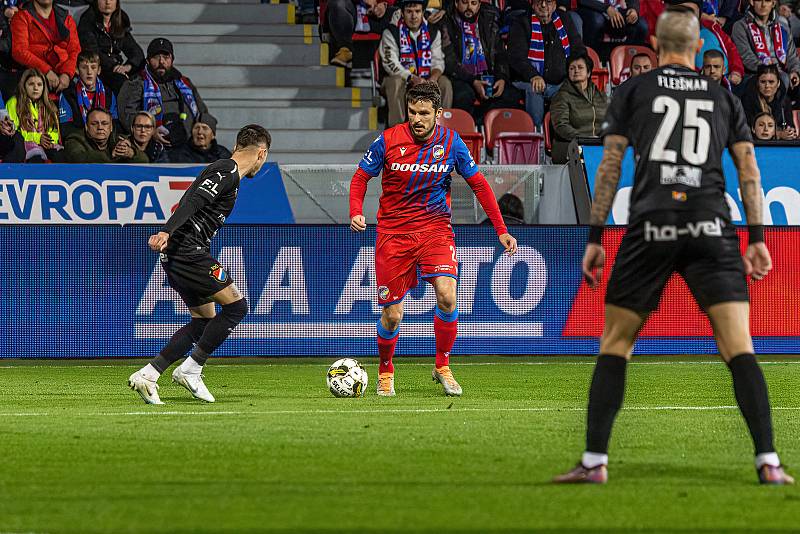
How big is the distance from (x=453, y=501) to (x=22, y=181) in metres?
11.1

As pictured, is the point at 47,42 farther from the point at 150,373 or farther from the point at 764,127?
the point at 764,127

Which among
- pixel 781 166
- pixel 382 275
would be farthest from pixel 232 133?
pixel 382 275

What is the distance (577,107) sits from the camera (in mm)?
18203

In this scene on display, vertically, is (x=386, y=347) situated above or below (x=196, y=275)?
below

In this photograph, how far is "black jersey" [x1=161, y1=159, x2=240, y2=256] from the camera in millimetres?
9445

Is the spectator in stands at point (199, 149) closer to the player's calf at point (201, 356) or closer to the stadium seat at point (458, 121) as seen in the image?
the stadium seat at point (458, 121)

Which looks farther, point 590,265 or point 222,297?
point 222,297

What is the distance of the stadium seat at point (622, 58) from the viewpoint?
20.1 metres

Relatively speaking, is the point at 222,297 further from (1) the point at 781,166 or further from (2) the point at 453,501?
(1) the point at 781,166

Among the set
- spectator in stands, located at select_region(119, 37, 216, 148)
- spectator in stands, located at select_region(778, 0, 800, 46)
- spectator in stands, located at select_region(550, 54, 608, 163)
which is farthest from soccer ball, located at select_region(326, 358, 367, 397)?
spectator in stands, located at select_region(778, 0, 800, 46)

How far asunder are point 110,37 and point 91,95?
1447mm

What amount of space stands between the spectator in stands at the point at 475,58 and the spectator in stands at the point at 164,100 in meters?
3.65

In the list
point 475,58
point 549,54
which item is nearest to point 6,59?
point 475,58

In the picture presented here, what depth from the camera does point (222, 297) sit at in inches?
387
